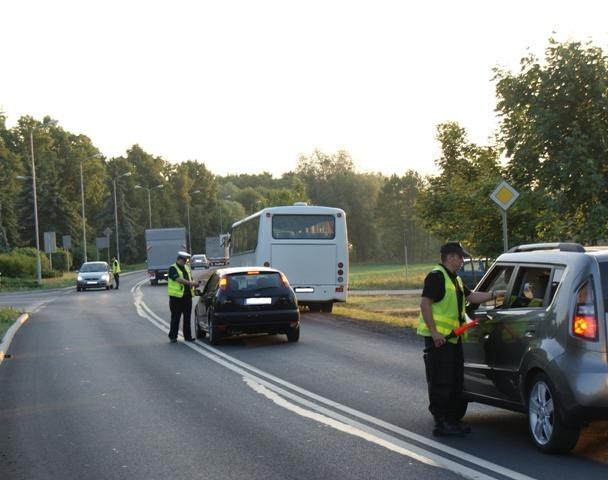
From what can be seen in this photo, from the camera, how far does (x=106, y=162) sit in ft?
474

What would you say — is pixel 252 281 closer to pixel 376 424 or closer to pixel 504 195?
A: pixel 504 195

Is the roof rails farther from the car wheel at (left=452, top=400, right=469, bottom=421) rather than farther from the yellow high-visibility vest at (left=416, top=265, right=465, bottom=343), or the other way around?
the car wheel at (left=452, top=400, right=469, bottom=421)

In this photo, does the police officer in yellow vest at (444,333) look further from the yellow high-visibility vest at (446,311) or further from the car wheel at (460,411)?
the car wheel at (460,411)

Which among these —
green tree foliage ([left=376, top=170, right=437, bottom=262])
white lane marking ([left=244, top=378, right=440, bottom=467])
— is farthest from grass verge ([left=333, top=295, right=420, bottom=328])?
green tree foliage ([left=376, top=170, right=437, bottom=262])

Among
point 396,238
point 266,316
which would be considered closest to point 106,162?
point 396,238

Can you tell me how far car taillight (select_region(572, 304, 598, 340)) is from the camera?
7.04 m

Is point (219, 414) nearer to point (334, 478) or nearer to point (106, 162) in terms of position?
point (334, 478)

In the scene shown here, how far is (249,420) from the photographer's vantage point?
9.84 m

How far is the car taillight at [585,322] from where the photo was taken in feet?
23.1

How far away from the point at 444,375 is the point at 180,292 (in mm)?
11893

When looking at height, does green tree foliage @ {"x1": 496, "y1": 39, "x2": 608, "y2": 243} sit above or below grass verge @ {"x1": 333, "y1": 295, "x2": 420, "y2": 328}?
above

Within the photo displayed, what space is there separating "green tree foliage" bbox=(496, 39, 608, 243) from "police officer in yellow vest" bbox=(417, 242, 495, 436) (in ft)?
31.5

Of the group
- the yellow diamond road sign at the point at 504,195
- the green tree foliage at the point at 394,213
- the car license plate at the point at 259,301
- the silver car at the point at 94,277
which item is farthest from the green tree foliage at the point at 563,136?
the green tree foliage at the point at 394,213

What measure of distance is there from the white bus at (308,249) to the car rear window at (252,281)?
847cm
